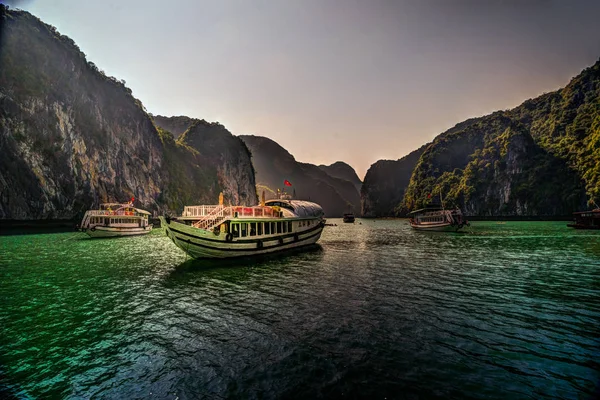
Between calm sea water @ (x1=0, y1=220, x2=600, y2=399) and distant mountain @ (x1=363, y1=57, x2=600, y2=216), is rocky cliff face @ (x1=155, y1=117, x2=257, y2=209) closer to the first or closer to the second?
distant mountain @ (x1=363, y1=57, x2=600, y2=216)

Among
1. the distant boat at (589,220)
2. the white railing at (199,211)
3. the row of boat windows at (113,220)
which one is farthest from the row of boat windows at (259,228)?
the distant boat at (589,220)

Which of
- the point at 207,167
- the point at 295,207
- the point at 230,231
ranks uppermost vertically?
the point at 207,167

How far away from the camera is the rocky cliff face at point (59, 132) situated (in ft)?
218

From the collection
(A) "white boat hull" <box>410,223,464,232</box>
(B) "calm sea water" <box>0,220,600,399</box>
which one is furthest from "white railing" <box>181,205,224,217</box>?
(A) "white boat hull" <box>410,223,464,232</box>

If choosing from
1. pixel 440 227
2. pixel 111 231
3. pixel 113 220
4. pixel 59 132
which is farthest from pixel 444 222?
pixel 59 132

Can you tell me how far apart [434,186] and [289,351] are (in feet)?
681

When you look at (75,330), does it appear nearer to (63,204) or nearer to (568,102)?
(63,204)

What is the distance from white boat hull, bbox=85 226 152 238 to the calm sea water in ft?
113

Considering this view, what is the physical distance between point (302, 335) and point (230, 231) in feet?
51.1

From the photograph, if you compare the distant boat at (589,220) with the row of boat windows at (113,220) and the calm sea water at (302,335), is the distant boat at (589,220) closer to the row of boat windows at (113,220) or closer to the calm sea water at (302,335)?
the calm sea water at (302,335)

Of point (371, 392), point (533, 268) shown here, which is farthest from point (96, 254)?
point (533, 268)

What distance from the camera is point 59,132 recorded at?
76375mm

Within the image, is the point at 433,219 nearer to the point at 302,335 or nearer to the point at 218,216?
the point at 218,216

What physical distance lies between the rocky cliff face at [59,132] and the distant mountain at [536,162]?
14845cm
